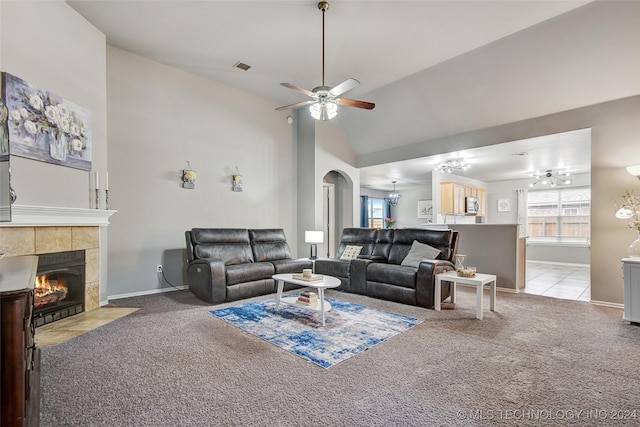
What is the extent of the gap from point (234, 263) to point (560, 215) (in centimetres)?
919

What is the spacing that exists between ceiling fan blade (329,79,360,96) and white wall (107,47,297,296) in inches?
114

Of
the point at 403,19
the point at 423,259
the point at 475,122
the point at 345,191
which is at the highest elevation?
the point at 403,19


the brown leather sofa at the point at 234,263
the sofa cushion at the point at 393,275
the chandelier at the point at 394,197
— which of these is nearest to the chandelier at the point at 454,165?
the sofa cushion at the point at 393,275

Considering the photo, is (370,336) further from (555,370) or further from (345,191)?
(345,191)

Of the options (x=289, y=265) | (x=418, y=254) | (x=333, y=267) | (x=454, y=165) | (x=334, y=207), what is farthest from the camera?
(x=334, y=207)

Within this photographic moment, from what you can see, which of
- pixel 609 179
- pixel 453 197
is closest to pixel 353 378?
pixel 609 179

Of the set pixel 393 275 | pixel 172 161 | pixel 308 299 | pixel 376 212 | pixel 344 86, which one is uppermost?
pixel 344 86

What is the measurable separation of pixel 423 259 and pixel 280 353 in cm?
257

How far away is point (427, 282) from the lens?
3.78 meters

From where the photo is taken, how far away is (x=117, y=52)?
426 centimetres

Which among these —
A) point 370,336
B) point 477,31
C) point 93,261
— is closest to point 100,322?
point 93,261

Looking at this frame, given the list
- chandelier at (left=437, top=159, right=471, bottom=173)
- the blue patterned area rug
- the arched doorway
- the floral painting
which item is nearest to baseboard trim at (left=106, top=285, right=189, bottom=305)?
the blue patterned area rug

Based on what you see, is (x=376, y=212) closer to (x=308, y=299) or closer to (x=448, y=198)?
(x=448, y=198)

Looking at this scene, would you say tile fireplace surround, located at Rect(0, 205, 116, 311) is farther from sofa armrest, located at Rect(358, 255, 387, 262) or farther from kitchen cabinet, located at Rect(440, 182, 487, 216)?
kitchen cabinet, located at Rect(440, 182, 487, 216)
